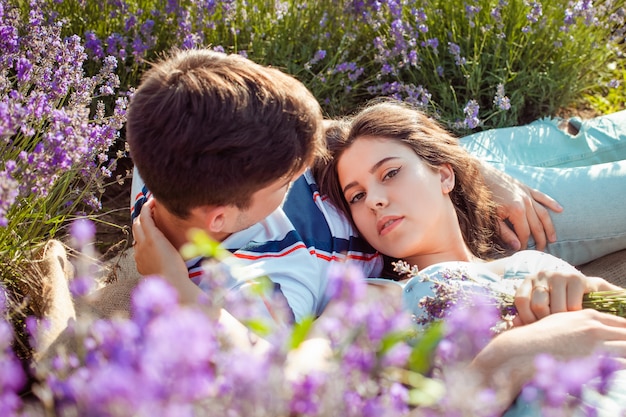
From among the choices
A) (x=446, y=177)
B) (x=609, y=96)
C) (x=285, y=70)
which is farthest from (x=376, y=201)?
(x=609, y=96)

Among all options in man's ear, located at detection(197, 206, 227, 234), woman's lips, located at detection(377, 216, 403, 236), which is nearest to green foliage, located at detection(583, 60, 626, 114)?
woman's lips, located at detection(377, 216, 403, 236)

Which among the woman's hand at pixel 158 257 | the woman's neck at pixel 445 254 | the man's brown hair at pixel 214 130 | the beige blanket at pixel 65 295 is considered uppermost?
the man's brown hair at pixel 214 130

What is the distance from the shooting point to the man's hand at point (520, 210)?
8.79ft

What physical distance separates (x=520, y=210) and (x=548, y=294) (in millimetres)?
818

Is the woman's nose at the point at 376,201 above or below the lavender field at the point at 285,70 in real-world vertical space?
below

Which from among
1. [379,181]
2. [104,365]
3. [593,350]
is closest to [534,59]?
[379,181]

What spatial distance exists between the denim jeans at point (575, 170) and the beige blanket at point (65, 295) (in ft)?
4.99

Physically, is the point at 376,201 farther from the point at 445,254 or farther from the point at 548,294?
the point at 548,294

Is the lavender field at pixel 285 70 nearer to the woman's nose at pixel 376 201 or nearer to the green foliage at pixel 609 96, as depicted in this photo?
the green foliage at pixel 609 96

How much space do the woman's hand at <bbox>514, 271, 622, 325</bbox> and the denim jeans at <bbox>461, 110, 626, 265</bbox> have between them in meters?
0.87

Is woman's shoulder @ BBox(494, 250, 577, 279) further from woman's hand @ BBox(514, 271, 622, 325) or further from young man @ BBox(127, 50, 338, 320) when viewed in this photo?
young man @ BBox(127, 50, 338, 320)

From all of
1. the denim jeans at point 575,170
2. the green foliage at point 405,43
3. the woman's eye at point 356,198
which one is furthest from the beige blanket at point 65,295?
the denim jeans at point 575,170

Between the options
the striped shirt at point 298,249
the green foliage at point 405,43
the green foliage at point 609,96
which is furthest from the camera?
the green foliage at point 609,96

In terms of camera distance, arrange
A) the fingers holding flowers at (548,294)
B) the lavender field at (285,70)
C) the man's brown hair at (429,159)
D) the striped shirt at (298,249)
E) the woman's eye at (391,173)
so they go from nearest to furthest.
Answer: the lavender field at (285,70), the fingers holding flowers at (548,294), the striped shirt at (298,249), the woman's eye at (391,173), the man's brown hair at (429,159)
